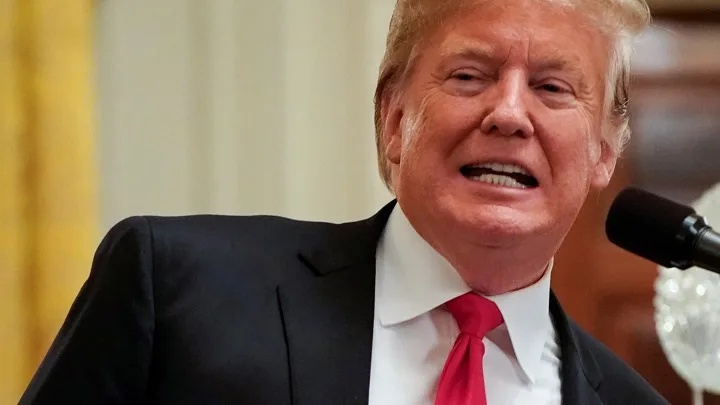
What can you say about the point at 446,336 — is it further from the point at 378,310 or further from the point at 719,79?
the point at 719,79

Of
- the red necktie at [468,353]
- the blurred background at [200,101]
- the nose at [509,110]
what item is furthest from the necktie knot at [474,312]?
the blurred background at [200,101]

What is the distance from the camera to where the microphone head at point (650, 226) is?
31.9 inches

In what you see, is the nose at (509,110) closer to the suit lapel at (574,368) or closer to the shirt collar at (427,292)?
the shirt collar at (427,292)

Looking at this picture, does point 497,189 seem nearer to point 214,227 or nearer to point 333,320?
point 333,320

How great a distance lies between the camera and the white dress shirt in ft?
3.20

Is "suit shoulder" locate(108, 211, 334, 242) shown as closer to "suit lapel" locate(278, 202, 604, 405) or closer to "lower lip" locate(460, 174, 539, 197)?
"suit lapel" locate(278, 202, 604, 405)

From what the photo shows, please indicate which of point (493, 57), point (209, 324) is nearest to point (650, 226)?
point (493, 57)

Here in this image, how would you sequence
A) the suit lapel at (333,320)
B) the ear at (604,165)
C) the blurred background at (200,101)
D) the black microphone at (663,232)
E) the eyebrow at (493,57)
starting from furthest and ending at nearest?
the blurred background at (200,101)
the ear at (604,165)
the eyebrow at (493,57)
the suit lapel at (333,320)
the black microphone at (663,232)

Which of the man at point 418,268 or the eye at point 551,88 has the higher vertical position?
the eye at point 551,88

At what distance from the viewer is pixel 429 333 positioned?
1.01 meters

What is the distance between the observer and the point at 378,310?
1.01 m

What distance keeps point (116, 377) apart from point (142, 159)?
810mm

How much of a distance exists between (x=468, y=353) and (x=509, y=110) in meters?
0.30

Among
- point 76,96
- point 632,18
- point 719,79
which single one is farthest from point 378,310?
point 719,79
